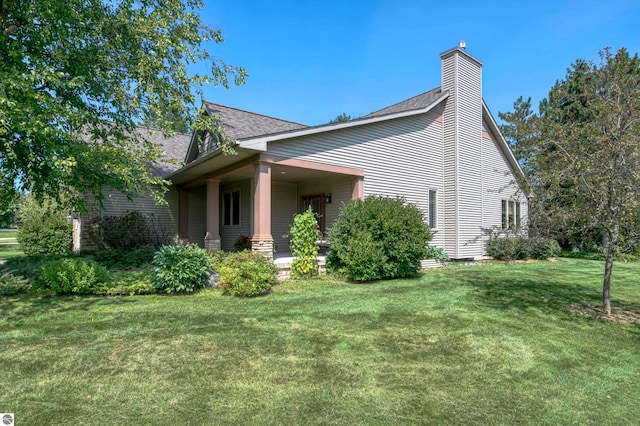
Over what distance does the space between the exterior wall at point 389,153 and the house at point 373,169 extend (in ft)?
0.11

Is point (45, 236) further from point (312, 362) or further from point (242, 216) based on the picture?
point (312, 362)

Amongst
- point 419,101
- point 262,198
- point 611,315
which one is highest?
point 419,101

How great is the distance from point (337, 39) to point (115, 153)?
38.4 ft

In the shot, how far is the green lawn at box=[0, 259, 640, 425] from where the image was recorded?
3.00m

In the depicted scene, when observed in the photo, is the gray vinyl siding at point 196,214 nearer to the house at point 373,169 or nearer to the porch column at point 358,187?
the house at point 373,169

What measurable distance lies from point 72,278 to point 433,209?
38.4 feet

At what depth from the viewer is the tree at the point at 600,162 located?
549 centimetres

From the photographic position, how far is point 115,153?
852 centimetres

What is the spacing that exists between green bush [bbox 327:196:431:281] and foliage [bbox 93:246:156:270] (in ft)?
19.6

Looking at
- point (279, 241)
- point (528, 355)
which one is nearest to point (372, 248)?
point (528, 355)

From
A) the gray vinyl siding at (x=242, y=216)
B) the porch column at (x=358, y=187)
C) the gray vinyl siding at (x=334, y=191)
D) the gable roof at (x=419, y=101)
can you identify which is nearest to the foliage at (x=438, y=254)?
the porch column at (x=358, y=187)

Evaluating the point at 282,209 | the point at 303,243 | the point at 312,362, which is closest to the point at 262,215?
the point at 303,243

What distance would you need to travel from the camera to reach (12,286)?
24.2ft

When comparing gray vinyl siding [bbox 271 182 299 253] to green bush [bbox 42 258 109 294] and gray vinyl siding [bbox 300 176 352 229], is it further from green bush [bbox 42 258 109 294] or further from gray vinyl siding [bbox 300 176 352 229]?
green bush [bbox 42 258 109 294]
